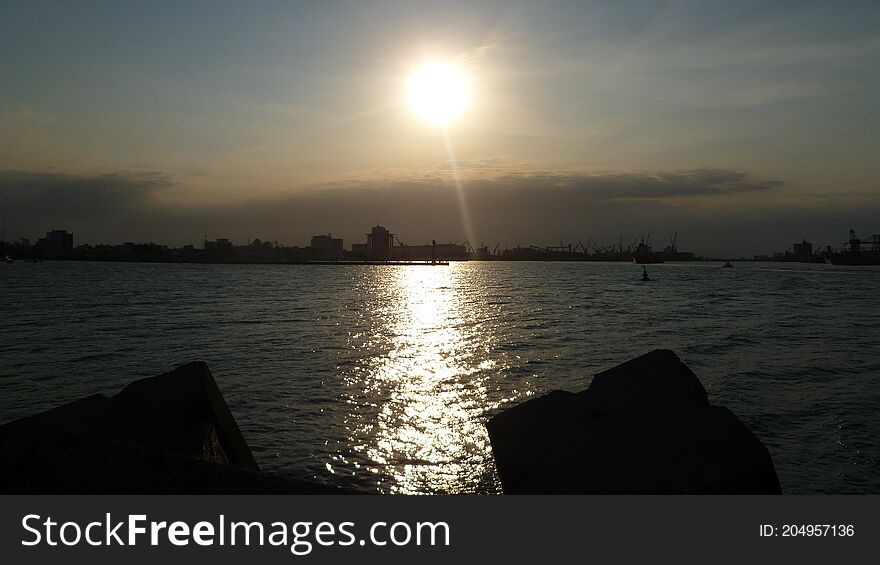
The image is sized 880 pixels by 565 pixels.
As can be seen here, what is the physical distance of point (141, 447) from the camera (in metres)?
4.93

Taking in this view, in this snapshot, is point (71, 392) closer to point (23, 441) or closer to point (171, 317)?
point (23, 441)

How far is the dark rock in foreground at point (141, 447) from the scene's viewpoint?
4.05m

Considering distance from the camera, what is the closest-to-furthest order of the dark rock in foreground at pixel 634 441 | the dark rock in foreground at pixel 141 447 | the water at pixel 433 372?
the dark rock in foreground at pixel 141 447, the dark rock in foreground at pixel 634 441, the water at pixel 433 372

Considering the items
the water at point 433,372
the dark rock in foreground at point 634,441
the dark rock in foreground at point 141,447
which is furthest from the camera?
the water at point 433,372

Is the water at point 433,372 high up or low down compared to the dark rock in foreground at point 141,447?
down

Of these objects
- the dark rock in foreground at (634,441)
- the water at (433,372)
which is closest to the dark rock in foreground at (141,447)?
the dark rock in foreground at (634,441)

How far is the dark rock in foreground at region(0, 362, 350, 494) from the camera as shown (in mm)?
4051

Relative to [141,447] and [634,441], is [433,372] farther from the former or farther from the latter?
[141,447]

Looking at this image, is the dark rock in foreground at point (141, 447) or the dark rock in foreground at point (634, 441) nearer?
the dark rock in foreground at point (141, 447)

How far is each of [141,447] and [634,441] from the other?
4.12 metres

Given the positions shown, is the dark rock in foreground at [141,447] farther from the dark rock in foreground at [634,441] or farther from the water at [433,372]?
the water at [433,372]

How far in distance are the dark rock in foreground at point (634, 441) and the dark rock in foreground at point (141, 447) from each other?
225cm
